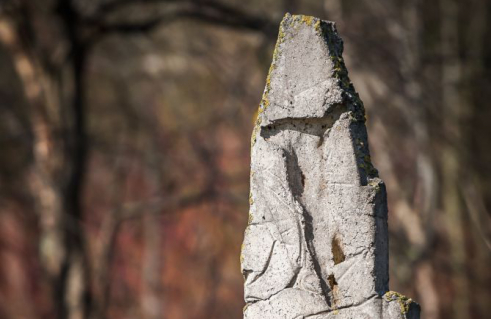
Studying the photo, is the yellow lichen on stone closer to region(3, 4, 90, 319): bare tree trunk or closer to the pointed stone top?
the pointed stone top

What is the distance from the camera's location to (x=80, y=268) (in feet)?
41.5

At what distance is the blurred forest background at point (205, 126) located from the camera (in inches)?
491

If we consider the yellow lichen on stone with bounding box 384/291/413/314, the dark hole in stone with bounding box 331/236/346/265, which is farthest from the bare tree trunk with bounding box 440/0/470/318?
the yellow lichen on stone with bounding box 384/291/413/314

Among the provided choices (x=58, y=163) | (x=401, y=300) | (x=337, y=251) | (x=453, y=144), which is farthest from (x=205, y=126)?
(x=401, y=300)

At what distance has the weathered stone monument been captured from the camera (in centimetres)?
391

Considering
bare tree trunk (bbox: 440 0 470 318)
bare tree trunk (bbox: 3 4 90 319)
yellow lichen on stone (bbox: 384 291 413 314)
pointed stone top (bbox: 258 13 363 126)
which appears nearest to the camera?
yellow lichen on stone (bbox: 384 291 413 314)

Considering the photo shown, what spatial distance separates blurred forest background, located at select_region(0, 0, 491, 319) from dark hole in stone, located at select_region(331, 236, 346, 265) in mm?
6708

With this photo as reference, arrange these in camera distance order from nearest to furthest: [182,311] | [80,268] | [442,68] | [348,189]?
1. [348,189]
2. [80,268]
3. [442,68]
4. [182,311]

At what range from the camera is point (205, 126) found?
19.1 m

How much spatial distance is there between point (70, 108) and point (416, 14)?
5284 millimetres

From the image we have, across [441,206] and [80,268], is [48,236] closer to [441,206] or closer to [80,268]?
[80,268]

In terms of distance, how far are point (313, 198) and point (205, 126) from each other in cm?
1504

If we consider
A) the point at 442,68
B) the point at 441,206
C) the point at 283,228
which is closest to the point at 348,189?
the point at 283,228

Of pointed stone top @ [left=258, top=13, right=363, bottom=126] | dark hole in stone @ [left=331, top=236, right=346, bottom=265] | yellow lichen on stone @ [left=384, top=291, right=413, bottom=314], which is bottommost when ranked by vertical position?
yellow lichen on stone @ [left=384, top=291, right=413, bottom=314]
